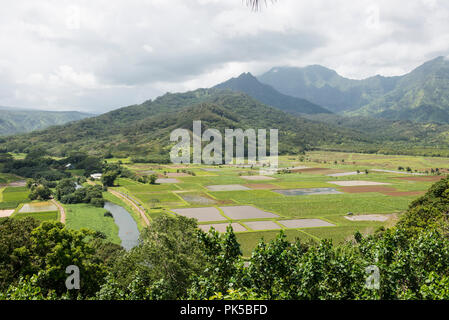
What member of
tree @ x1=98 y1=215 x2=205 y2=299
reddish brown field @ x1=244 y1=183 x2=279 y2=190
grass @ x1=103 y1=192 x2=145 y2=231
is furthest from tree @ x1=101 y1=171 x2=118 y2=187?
tree @ x1=98 y1=215 x2=205 y2=299

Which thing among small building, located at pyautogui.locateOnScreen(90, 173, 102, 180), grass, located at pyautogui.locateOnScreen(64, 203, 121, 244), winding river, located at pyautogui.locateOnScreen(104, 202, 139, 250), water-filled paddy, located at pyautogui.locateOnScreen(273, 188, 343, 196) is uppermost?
small building, located at pyautogui.locateOnScreen(90, 173, 102, 180)

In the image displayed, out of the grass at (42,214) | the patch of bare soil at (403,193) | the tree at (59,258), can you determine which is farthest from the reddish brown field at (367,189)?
the tree at (59,258)

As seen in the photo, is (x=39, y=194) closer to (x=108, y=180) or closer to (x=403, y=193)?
(x=108, y=180)

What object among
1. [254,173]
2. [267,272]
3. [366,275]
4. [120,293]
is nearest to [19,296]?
[120,293]

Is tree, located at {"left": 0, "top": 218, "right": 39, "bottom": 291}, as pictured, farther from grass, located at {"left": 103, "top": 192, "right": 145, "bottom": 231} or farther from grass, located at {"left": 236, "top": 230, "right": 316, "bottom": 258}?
grass, located at {"left": 103, "top": 192, "right": 145, "bottom": 231}

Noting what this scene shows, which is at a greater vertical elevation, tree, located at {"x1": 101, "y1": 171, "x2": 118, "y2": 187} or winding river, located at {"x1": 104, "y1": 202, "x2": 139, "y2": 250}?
tree, located at {"x1": 101, "y1": 171, "x2": 118, "y2": 187}
